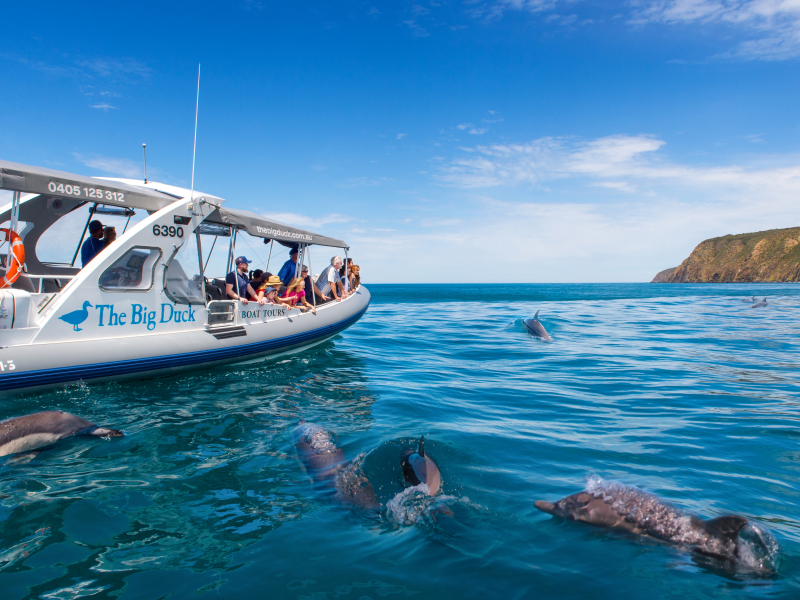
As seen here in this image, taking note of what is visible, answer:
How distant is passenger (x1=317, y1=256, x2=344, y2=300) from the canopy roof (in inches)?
236

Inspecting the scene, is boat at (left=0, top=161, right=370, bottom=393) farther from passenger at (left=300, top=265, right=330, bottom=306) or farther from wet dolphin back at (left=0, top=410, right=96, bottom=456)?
wet dolphin back at (left=0, top=410, right=96, bottom=456)

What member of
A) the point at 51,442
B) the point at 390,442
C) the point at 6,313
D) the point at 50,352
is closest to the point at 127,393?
the point at 50,352

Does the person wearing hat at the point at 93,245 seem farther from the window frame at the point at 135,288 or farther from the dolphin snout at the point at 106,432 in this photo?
the dolphin snout at the point at 106,432

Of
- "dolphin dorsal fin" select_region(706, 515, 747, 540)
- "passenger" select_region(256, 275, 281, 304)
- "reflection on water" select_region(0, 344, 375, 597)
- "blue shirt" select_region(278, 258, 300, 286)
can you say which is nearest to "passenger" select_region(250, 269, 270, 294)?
"passenger" select_region(256, 275, 281, 304)

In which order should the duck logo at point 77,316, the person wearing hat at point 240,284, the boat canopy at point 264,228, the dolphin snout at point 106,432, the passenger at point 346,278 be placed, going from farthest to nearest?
the passenger at point 346,278
the person wearing hat at point 240,284
the boat canopy at point 264,228
the duck logo at point 77,316
the dolphin snout at point 106,432

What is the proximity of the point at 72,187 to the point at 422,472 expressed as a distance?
7361 mm

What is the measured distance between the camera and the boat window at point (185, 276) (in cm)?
947

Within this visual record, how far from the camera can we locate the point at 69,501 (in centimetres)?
441

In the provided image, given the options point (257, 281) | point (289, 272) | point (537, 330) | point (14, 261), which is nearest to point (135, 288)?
point (14, 261)

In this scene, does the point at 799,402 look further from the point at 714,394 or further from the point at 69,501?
the point at 69,501

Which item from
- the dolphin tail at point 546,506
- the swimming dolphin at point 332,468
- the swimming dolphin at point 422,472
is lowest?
the swimming dolphin at point 332,468

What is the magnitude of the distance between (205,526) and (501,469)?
316 centimetres

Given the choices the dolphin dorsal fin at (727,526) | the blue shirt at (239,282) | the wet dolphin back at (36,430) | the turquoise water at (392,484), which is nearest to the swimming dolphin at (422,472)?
the turquoise water at (392,484)

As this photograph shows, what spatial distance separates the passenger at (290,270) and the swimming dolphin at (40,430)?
743cm
